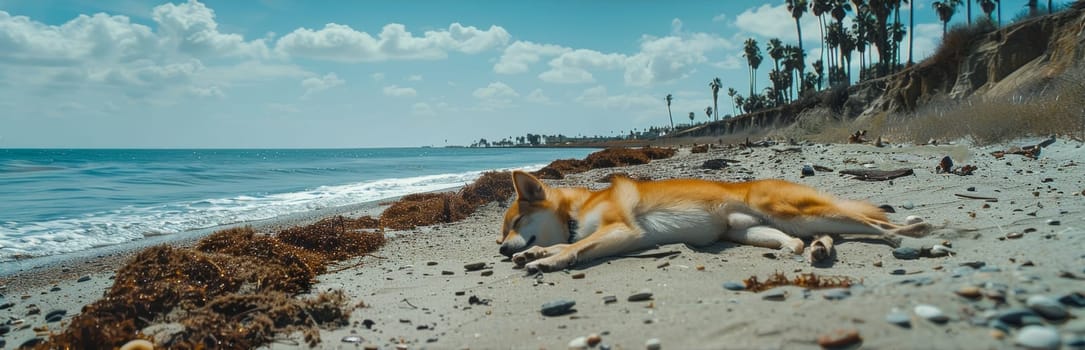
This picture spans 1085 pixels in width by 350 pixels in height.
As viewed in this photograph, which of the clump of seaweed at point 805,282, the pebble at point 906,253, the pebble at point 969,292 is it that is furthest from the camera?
the pebble at point 906,253

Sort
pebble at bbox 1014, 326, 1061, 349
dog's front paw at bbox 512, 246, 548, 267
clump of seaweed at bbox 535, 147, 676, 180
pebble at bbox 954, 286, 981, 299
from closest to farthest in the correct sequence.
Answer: pebble at bbox 1014, 326, 1061, 349 < pebble at bbox 954, 286, 981, 299 < dog's front paw at bbox 512, 246, 548, 267 < clump of seaweed at bbox 535, 147, 676, 180

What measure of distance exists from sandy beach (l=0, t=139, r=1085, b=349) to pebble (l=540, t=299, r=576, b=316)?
1.7 inches

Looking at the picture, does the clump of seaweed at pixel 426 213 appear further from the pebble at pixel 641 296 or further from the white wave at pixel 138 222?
the pebble at pixel 641 296

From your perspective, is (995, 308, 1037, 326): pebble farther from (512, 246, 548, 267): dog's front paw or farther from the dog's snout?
the dog's snout

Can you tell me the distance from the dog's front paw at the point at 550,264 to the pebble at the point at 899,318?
261 cm

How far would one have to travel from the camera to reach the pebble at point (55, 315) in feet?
Answer: 14.1

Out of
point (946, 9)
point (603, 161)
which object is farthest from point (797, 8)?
point (603, 161)

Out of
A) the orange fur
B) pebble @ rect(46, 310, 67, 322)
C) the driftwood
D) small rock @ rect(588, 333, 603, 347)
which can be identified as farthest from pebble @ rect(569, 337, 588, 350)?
the driftwood

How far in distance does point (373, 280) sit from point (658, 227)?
2.62 meters

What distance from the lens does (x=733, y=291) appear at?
139 inches

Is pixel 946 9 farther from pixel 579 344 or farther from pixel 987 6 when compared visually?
pixel 579 344

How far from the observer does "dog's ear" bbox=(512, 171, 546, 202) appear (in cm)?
559

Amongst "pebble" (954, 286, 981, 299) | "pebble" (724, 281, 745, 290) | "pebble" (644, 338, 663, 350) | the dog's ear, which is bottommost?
"pebble" (724, 281, 745, 290)

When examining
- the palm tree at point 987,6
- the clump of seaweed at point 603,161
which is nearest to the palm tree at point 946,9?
the palm tree at point 987,6
